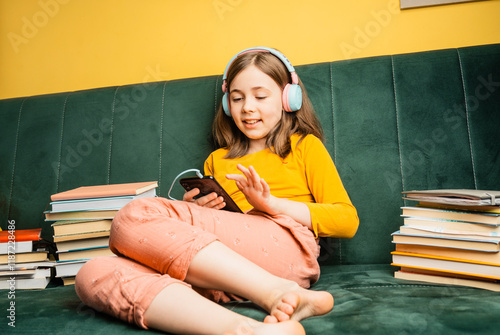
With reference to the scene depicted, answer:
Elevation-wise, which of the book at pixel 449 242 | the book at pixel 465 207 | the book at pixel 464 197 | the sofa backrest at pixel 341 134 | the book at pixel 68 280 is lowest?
the book at pixel 68 280

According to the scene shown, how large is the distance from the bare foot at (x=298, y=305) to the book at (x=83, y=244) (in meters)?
0.73

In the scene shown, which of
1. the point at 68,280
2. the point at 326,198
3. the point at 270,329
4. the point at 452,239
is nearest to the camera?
the point at 270,329

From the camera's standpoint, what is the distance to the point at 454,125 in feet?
4.81

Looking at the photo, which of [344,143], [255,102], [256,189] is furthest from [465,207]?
[255,102]

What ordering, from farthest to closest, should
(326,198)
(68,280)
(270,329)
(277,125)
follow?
(277,125)
(68,280)
(326,198)
(270,329)

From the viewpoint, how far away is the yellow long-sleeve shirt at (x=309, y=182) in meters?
1.23

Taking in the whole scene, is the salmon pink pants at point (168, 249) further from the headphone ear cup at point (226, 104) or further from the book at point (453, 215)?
the headphone ear cup at point (226, 104)

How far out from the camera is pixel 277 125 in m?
1.49

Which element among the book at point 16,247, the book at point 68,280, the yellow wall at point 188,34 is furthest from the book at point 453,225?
the book at point 16,247

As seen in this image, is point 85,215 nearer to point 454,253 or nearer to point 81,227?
point 81,227

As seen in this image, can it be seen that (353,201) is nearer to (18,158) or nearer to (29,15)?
(18,158)

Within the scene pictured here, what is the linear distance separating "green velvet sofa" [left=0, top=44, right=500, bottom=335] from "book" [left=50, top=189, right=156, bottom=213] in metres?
0.25

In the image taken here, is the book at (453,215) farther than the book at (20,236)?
No

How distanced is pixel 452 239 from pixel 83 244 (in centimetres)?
111
